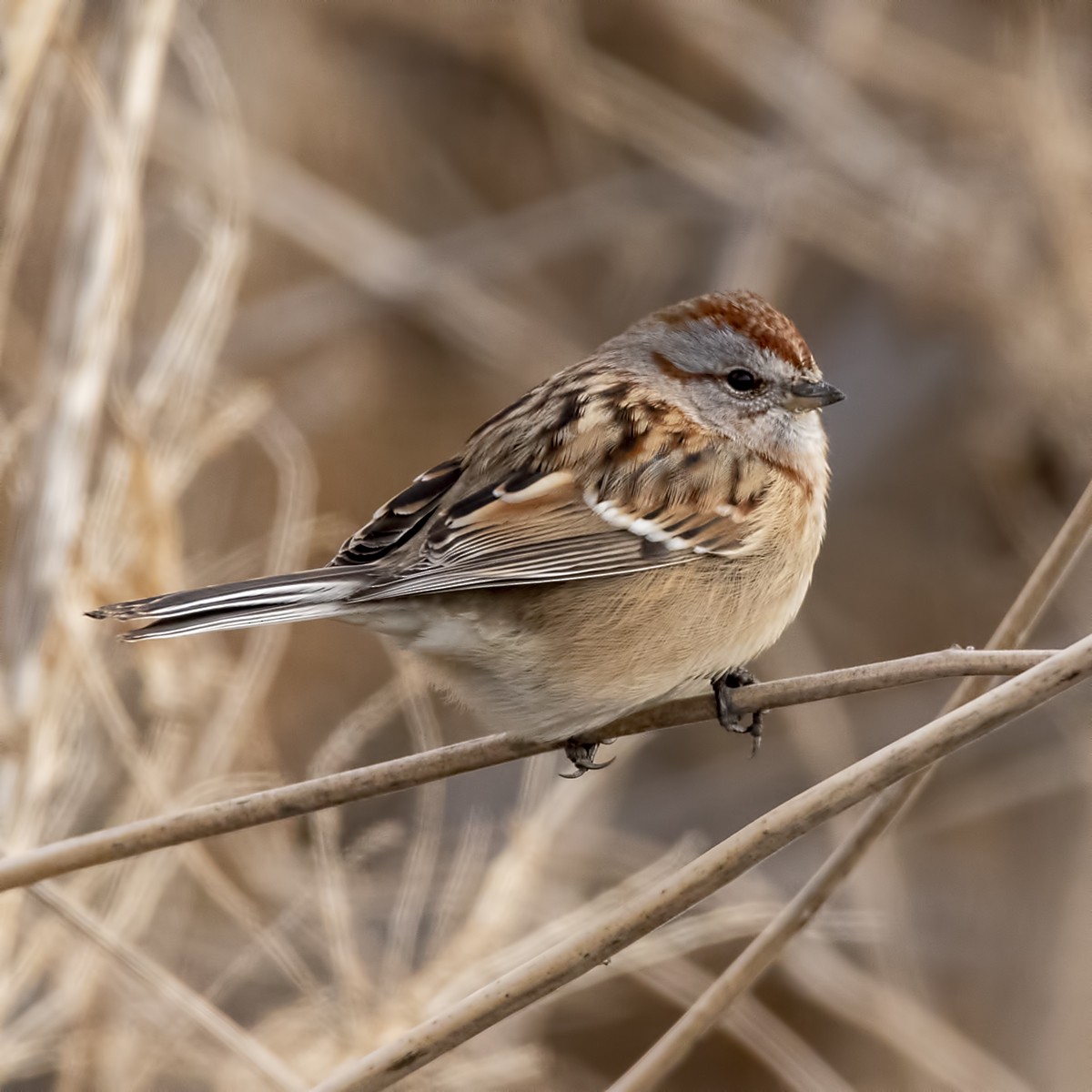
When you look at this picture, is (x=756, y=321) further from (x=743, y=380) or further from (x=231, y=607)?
(x=231, y=607)

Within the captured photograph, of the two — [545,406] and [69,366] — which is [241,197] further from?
[545,406]

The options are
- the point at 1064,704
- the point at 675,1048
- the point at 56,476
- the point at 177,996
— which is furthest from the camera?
the point at 1064,704

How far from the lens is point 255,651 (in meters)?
3.42

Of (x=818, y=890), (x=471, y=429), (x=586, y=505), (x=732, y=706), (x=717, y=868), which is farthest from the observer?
(x=471, y=429)

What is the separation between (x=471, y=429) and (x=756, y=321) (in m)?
2.67

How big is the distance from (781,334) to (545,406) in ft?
1.78

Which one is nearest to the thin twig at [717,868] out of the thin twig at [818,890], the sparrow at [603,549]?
the thin twig at [818,890]

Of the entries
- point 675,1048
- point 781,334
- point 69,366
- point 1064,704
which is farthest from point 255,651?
point 1064,704

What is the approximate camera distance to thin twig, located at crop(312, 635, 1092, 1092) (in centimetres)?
175

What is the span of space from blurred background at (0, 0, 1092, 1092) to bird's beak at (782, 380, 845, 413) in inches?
38.2

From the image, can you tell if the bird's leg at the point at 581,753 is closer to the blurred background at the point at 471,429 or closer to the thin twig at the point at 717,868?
the blurred background at the point at 471,429

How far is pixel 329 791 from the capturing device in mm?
1852

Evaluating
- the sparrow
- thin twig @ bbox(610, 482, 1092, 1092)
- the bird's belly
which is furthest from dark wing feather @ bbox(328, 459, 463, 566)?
thin twig @ bbox(610, 482, 1092, 1092)

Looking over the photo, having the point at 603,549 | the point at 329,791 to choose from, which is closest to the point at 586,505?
the point at 603,549
